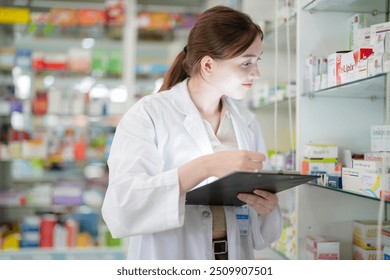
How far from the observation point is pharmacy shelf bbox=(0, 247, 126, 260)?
359cm

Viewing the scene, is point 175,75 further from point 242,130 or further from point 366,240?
point 366,240

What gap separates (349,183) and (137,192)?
0.72m

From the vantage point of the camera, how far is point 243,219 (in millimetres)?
1598

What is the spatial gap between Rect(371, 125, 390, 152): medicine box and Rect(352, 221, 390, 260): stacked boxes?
34 cm

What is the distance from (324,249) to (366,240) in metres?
0.16

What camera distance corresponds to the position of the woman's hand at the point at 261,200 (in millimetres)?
1413

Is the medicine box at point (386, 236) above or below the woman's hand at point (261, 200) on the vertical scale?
below

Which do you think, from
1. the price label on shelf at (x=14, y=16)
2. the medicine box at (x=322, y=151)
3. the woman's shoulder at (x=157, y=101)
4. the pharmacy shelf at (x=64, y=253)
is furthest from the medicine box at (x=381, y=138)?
the price label on shelf at (x=14, y=16)

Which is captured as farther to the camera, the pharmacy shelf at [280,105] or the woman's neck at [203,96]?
the pharmacy shelf at [280,105]

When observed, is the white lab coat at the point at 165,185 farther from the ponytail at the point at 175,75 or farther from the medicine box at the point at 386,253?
the medicine box at the point at 386,253

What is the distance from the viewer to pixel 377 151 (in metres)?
1.49

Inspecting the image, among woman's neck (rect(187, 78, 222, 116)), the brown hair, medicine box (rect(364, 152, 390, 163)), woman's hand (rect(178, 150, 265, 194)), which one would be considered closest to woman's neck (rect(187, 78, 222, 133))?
woman's neck (rect(187, 78, 222, 116))

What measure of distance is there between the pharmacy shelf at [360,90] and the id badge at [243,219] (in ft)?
1.79

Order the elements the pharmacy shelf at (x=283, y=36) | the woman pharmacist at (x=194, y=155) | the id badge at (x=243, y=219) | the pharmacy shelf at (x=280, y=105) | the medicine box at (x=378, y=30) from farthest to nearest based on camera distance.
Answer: the pharmacy shelf at (x=280, y=105) < the pharmacy shelf at (x=283, y=36) < the id badge at (x=243, y=219) < the medicine box at (x=378, y=30) < the woman pharmacist at (x=194, y=155)
